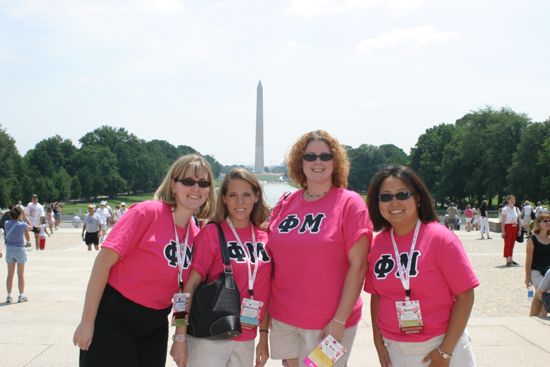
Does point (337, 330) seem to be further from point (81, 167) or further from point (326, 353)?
point (81, 167)

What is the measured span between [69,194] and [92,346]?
79067mm

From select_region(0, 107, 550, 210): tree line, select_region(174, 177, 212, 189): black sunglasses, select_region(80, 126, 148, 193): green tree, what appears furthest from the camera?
select_region(80, 126, 148, 193): green tree

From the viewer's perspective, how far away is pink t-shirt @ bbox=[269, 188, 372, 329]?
3354mm

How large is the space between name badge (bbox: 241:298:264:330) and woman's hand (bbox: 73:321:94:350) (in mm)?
888

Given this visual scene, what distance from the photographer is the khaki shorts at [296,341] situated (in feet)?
11.2

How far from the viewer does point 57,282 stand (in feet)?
35.1

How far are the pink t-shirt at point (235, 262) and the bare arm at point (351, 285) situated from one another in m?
0.48

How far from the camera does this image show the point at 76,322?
7.07 meters

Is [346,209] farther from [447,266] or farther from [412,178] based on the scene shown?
[447,266]

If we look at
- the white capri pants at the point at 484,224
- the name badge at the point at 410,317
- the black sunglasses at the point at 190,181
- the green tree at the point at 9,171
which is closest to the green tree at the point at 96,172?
the green tree at the point at 9,171

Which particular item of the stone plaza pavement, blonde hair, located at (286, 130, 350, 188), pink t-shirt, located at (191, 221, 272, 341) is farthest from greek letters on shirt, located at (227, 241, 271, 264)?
the stone plaza pavement

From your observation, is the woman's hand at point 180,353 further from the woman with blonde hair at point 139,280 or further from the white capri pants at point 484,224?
the white capri pants at point 484,224

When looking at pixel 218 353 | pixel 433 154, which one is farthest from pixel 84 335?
A: pixel 433 154

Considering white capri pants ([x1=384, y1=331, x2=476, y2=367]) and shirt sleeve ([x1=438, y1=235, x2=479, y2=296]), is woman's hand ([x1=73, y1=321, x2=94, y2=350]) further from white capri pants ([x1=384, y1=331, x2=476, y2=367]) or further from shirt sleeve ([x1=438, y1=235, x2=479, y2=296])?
shirt sleeve ([x1=438, y1=235, x2=479, y2=296])
